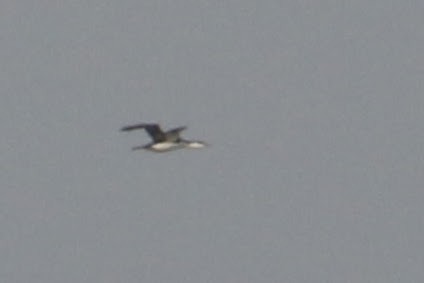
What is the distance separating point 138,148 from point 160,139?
800 mm

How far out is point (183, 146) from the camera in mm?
95562

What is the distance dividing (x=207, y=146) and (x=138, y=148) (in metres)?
2.36

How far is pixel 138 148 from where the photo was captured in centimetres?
9494

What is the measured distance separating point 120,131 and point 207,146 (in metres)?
3.83

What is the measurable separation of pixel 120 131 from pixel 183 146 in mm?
3415

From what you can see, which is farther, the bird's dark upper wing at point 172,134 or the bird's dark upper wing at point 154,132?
the bird's dark upper wing at point 172,134

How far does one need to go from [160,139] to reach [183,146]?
3.34ft

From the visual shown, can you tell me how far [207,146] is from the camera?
95375 mm

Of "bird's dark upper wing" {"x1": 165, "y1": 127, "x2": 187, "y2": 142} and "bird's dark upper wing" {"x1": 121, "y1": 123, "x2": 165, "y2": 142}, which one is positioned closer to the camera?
"bird's dark upper wing" {"x1": 121, "y1": 123, "x2": 165, "y2": 142}

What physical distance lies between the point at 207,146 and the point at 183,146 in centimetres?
83
